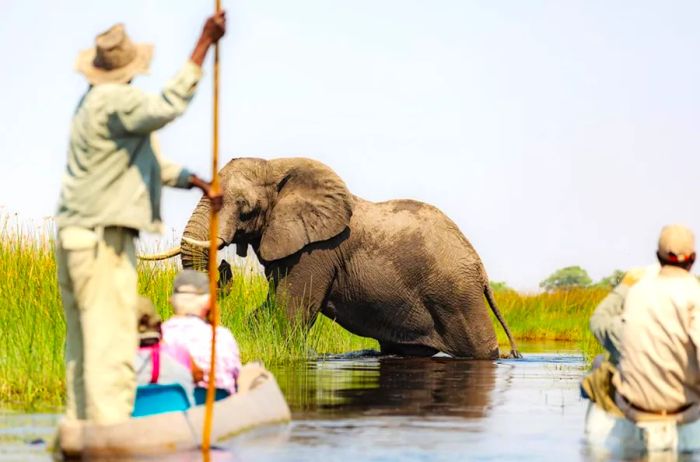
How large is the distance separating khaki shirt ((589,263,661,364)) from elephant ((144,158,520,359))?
34.5 ft

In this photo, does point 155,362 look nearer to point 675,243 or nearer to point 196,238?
point 675,243

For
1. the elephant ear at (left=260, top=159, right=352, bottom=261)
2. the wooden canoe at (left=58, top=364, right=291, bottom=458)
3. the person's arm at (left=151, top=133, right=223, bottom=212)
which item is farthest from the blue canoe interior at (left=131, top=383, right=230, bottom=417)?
the elephant ear at (left=260, top=159, right=352, bottom=261)

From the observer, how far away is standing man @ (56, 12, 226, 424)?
9.72m

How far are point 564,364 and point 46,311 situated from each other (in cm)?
695

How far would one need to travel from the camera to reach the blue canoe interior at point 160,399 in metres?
10.2

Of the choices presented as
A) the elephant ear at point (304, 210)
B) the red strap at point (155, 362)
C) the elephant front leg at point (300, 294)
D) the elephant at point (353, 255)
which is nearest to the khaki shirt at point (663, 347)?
the red strap at point (155, 362)

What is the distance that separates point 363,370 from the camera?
59.8ft

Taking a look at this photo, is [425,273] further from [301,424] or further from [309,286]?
[301,424]

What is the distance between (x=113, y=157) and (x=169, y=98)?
540mm

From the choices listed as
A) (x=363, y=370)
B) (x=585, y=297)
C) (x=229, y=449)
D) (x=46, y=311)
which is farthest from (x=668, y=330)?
(x=585, y=297)

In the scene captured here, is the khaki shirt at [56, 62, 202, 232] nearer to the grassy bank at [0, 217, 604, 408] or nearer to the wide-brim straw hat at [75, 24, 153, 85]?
the wide-brim straw hat at [75, 24, 153, 85]

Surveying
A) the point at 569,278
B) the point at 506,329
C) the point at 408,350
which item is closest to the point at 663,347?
the point at 408,350

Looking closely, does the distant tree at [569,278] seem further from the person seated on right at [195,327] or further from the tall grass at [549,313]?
the person seated on right at [195,327]

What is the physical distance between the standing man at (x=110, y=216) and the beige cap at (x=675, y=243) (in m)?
2.67
